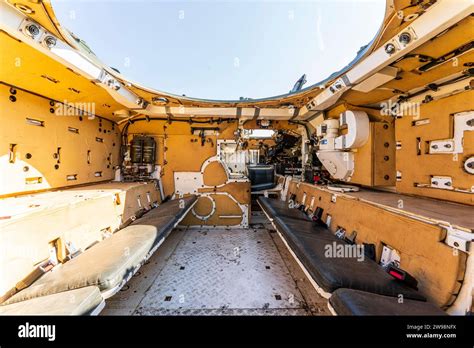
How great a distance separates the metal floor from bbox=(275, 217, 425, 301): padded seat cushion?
61 cm

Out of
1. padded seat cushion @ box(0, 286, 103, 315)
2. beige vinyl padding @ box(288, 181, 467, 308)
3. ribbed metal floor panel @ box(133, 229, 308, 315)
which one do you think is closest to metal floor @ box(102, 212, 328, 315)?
ribbed metal floor panel @ box(133, 229, 308, 315)

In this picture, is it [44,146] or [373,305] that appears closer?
[373,305]

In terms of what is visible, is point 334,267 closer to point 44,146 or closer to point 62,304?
point 62,304

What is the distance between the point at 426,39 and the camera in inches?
70.1

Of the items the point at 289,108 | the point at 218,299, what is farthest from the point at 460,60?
the point at 218,299

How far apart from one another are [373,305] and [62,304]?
7.24 ft

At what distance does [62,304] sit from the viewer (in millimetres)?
1421

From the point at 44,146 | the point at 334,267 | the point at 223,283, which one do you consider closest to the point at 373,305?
the point at 334,267

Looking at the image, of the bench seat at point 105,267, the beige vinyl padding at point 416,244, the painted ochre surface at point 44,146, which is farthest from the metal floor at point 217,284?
the painted ochre surface at point 44,146

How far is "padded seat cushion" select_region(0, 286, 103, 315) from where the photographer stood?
1.37 m

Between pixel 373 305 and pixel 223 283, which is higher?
pixel 373 305

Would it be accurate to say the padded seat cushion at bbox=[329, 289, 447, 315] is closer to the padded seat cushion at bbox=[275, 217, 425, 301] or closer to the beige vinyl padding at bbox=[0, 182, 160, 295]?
the padded seat cushion at bbox=[275, 217, 425, 301]
